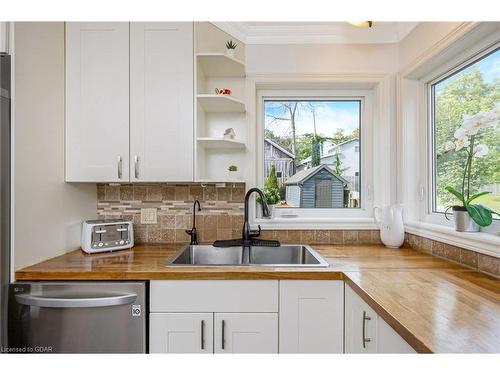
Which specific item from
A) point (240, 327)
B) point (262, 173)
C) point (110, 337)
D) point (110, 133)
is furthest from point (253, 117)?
point (110, 337)

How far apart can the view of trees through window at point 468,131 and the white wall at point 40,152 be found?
2117mm

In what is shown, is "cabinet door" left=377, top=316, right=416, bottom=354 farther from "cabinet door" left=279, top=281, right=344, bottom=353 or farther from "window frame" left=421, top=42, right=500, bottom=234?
"window frame" left=421, top=42, right=500, bottom=234

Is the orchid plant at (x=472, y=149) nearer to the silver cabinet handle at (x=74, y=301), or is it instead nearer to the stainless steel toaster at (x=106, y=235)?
the silver cabinet handle at (x=74, y=301)

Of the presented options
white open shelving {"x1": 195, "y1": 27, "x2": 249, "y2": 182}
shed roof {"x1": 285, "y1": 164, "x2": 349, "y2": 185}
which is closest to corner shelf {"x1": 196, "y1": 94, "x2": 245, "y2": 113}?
white open shelving {"x1": 195, "y1": 27, "x2": 249, "y2": 182}

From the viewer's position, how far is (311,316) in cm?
145

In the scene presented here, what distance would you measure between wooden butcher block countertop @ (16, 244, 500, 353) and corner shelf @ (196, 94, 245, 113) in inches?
36.1

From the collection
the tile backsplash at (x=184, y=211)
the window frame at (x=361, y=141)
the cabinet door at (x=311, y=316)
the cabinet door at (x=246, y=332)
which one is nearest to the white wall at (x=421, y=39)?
the window frame at (x=361, y=141)

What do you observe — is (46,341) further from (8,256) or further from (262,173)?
(262,173)

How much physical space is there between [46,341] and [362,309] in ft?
4.48

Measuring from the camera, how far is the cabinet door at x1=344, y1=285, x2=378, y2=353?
3.62 ft

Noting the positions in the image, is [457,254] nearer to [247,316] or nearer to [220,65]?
[247,316]

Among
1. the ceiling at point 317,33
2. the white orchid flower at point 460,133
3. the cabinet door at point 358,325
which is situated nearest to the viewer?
the cabinet door at point 358,325

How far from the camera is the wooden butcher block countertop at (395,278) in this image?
82 centimetres

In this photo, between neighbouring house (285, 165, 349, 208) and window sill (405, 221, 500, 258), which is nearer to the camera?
window sill (405, 221, 500, 258)
